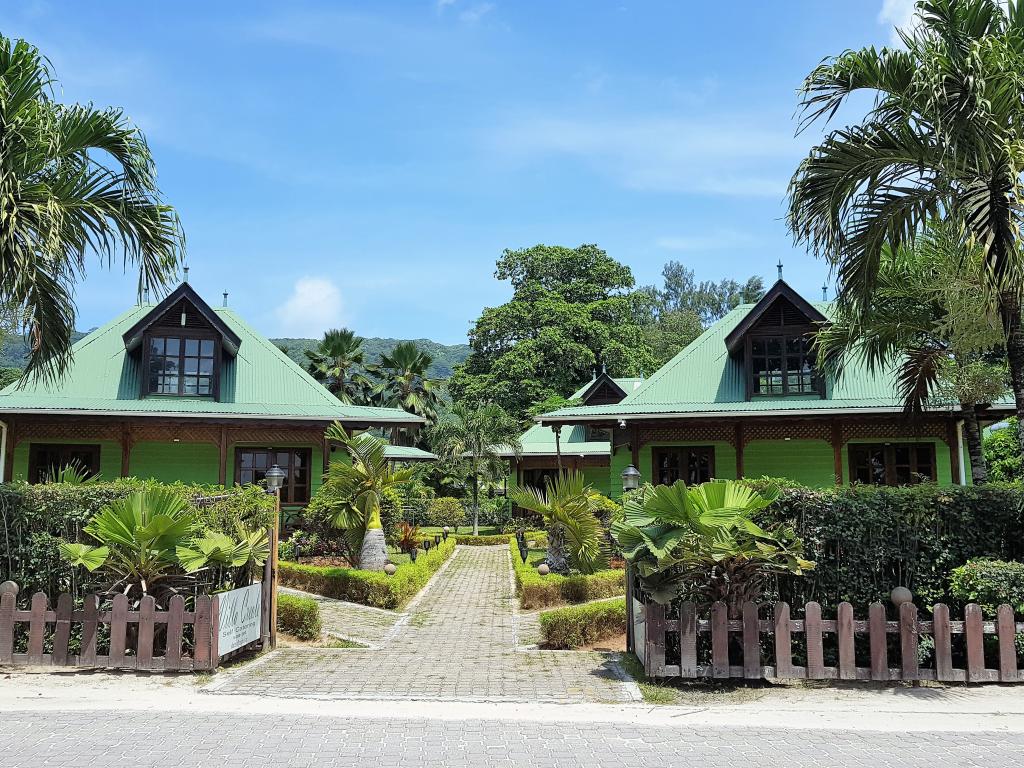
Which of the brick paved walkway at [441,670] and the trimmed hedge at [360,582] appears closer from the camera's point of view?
the brick paved walkway at [441,670]

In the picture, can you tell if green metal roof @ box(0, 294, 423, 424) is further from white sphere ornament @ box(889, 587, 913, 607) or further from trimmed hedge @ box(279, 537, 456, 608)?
white sphere ornament @ box(889, 587, 913, 607)

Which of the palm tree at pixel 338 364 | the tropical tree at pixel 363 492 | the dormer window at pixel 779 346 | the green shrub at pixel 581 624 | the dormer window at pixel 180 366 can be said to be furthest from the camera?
the palm tree at pixel 338 364

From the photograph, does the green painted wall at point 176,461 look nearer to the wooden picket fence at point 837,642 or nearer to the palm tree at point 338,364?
the wooden picket fence at point 837,642

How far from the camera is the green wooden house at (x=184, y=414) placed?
1988cm

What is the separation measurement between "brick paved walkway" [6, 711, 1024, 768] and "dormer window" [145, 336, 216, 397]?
15324mm

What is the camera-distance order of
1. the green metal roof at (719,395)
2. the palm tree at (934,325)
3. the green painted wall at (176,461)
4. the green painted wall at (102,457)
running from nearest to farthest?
1. the palm tree at (934,325)
2. the green metal roof at (719,395)
3. the green painted wall at (102,457)
4. the green painted wall at (176,461)

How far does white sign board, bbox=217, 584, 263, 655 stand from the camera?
846 cm

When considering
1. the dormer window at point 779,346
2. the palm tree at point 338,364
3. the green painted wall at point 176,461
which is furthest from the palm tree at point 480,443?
the green painted wall at point 176,461

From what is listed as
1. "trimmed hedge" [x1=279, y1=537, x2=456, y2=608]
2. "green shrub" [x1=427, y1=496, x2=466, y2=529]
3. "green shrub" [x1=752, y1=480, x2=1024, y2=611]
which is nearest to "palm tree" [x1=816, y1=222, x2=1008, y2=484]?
"green shrub" [x1=752, y1=480, x2=1024, y2=611]

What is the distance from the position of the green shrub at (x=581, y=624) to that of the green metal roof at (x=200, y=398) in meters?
10.00

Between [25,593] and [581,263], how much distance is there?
1577 inches

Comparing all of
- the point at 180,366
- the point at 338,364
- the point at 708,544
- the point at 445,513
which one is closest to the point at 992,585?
the point at 708,544

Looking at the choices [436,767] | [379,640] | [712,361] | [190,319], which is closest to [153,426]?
[190,319]

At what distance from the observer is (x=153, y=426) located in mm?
20203
